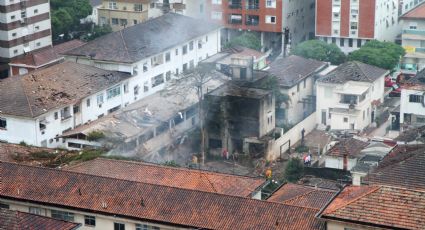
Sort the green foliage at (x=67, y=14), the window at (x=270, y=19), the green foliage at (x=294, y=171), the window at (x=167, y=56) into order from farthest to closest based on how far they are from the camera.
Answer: the window at (x=270, y=19)
the green foliage at (x=67, y=14)
the window at (x=167, y=56)
the green foliage at (x=294, y=171)

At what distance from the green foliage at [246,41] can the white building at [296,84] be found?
396 cm

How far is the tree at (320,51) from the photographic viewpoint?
39688 millimetres

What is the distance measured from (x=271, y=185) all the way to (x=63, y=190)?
6799 millimetres

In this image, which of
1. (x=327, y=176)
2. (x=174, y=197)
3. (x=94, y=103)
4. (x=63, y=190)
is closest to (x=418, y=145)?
(x=327, y=176)

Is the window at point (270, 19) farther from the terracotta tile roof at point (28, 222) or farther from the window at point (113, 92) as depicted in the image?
the terracotta tile roof at point (28, 222)

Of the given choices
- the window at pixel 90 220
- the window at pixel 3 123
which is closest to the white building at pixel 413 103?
the window at pixel 3 123

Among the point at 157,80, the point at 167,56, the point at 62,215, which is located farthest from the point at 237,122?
the point at 62,215

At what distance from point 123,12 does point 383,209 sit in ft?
88.9

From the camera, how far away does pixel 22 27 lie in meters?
39.2

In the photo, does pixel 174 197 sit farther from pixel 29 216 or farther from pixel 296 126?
pixel 296 126

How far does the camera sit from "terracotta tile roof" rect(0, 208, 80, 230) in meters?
19.2

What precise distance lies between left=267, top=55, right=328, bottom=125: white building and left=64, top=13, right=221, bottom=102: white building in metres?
3.95

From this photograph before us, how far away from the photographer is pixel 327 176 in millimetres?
27672

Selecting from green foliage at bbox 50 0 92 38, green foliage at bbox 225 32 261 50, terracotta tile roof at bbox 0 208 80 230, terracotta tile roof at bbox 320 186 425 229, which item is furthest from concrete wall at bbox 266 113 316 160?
green foliage at bbox 50 0 92 38
